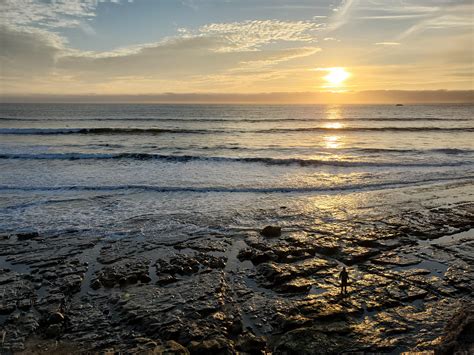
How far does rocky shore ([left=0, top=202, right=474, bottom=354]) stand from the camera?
602cm

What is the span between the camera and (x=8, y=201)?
1493 centimetres

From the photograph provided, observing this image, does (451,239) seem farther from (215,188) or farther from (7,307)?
(7,307)

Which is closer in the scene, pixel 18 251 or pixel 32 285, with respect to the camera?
pixel 32 285

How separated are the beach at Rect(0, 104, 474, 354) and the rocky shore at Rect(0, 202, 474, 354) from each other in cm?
3

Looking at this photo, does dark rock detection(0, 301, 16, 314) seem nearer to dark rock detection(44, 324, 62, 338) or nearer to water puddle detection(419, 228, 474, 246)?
dark rock detection(44, 324, 62, 338)

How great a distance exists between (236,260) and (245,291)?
167 centimetres

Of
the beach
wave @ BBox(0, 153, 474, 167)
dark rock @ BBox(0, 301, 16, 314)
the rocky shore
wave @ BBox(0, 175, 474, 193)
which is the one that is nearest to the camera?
the rocky shore

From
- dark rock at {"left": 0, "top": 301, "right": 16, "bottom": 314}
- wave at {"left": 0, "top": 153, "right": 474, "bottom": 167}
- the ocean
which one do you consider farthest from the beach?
wave at {"left": 0, "top": 153, "right": 474, "bottom": 167}

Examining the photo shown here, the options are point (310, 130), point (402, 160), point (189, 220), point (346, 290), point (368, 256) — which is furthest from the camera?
point (310, 130)

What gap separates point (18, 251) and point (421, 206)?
43.7ft

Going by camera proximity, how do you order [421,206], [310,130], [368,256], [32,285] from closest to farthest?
[32,285] → [368,256] → [421,206] → [310,130]

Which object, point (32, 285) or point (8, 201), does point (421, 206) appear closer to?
point (32, 285)

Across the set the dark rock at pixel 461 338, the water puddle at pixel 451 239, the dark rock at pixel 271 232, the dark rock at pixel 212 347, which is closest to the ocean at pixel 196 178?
the dark rock at pixel 271 232

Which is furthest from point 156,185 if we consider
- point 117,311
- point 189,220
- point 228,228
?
point 117,311
